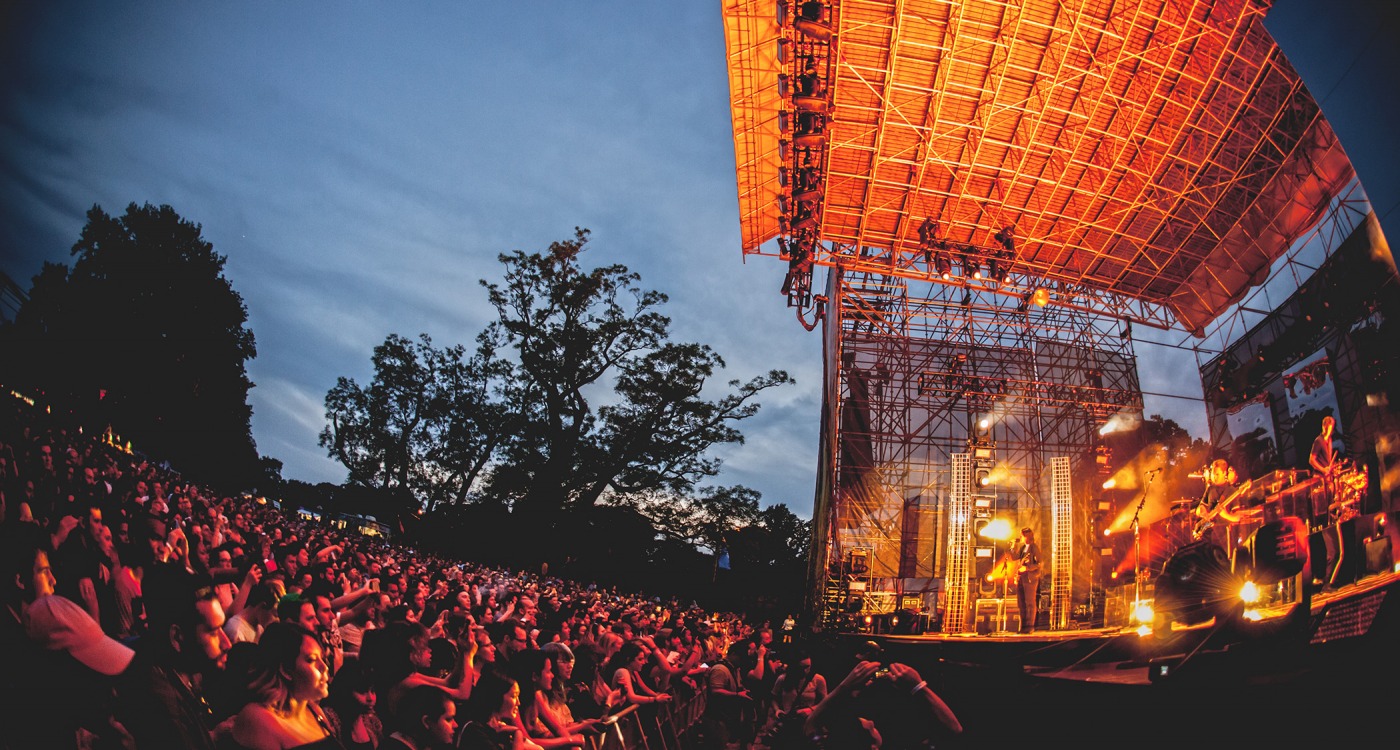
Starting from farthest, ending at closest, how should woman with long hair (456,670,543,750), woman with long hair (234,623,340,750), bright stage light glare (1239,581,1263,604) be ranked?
bright stage light glare (1239,581,1263,604)
woman with long hair (456,670,543,750)
woman with long hair (234,623,340,750)

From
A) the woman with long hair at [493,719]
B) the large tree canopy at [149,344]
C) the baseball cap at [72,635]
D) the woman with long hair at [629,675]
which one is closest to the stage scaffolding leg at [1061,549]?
the woman with long hair at [629,675]

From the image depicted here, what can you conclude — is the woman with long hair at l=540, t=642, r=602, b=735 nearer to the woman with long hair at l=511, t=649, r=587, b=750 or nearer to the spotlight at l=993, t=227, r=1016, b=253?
the woman with long hair at l=511, t=649, r=587, b=750

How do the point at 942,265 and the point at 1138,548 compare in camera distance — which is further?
the point at 942,265

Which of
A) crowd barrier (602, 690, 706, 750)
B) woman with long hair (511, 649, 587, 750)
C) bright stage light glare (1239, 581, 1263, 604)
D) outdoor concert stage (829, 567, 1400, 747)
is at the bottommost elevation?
crowd barrier (602, 690, 706, 750)

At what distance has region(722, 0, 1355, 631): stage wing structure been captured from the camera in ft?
37.1

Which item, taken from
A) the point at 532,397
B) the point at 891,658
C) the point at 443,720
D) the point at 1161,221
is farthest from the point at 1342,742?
the point at 532,397

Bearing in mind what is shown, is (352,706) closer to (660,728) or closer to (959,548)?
(660,728)

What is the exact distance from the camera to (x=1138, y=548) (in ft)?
46.8

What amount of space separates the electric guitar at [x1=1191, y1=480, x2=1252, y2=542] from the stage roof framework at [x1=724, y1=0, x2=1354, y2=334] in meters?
5.48

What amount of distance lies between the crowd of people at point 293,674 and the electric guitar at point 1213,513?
864cm

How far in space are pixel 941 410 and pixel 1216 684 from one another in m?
16.8

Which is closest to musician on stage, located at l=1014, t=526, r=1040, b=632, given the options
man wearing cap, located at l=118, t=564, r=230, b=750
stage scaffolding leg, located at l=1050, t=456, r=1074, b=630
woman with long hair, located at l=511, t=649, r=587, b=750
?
stage scaffolding leg, located at l=1050, t=456, r=1074, b=630

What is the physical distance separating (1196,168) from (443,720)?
1571 cm

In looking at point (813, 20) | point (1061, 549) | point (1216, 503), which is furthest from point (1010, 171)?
point (1061, 549)
